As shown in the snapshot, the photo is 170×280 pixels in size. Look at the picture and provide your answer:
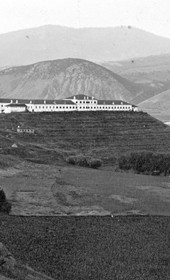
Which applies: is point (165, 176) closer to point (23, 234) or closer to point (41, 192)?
point (41, 192)

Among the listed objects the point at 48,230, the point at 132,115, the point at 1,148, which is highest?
the point at 132,115

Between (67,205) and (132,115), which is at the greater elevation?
(132,115)

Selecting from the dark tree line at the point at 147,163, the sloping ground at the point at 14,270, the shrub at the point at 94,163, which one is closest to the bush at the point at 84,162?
the shrub at the point at 94,163

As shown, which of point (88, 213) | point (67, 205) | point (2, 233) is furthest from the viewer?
point (67, 205)

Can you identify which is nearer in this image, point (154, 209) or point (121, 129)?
point (154, 209)

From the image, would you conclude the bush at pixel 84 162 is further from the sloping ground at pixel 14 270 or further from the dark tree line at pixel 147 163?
the sloping ground at pixel 14 270

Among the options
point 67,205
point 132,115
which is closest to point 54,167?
point 67,205

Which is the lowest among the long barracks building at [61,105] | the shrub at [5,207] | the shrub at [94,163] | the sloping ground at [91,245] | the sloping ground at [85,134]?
the sloping ground at [91,245]
